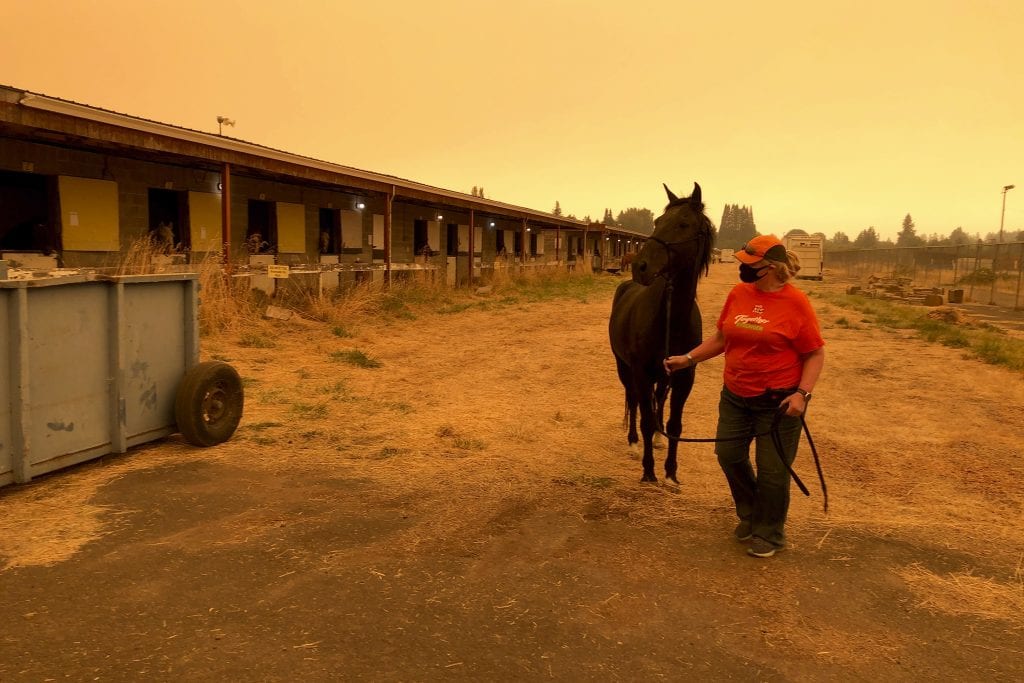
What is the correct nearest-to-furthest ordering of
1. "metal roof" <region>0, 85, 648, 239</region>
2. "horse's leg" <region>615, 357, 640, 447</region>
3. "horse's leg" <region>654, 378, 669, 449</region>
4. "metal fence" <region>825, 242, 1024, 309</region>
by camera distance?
"horse's leg" <region>654, 378, 669, 449</region> → "horse's leg" <region>615, 357, 640, 447</region> → "metal roof" <region>0, 85, 648, 239</region> → "metal fence" <region>825, 242, 1024, 309</region>

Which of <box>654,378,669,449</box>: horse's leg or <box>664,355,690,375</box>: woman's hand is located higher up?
<box>664,355,690,375</box>: woman's hand

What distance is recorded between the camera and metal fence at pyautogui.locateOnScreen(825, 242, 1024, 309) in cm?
2281

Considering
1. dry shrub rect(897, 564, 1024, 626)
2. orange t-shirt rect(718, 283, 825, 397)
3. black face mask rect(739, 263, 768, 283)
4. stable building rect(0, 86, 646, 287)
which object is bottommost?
dry shrub rect(897, 564, 1024, 626)

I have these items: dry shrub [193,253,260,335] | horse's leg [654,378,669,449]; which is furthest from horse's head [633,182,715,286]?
dry shrub [193,253,260,335]

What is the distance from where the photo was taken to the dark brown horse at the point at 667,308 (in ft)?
13.7

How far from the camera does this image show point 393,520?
3.95 m

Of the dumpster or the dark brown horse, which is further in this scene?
the dark brown horse

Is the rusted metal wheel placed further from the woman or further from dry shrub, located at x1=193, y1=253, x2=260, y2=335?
dry shrub, located at x1=193, y1=253, x2=260, y2=335

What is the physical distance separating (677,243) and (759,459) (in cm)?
150

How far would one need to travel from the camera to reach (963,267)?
107 feet

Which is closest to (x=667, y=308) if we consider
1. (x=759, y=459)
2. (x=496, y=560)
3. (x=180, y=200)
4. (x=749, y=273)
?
(x=749, y=273)

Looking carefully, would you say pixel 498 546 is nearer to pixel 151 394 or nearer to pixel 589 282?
pixel 151 394

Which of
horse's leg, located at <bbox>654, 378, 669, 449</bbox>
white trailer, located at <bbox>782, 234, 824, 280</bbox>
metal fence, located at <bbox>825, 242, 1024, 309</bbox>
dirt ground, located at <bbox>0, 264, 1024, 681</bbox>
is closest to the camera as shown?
dirt ground, located at <bbox>0, 264, 1024, 681</bbox>

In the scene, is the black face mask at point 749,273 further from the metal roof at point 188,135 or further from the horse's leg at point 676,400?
the metal roof at point 188,135
